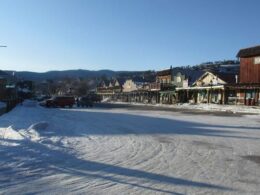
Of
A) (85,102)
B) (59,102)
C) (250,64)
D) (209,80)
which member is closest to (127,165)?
(59,102)

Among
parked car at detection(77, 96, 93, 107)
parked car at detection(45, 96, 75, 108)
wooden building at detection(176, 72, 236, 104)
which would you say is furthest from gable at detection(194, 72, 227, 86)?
parked car at detection(45, 96, 75, 108)

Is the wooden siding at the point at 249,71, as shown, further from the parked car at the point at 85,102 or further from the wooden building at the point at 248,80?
the parked car at the point at 85,102

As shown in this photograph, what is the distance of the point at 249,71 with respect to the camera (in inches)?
2479

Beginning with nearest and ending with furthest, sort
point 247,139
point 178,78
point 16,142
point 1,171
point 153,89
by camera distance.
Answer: point 1,171
point 16,142
point 247,139
point 178,78
point 153,89

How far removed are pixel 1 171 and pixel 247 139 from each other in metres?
10.2

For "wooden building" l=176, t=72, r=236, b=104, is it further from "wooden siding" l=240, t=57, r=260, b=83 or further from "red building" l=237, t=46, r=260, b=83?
"red building" l=237, t=46, r=260, b=83

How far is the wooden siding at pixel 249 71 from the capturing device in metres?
61.3

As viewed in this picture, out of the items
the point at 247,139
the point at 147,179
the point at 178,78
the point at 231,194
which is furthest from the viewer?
the point at 178,78

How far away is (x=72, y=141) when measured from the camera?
50.5 feet

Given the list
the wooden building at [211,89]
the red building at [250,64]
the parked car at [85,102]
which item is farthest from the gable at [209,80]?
the parked car at [85,102]

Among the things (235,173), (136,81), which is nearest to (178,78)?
(136,81)

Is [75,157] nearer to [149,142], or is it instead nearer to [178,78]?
[149,142]

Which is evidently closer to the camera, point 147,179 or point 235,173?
point 147,179

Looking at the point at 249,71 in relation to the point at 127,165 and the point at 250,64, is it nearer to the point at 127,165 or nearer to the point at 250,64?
the point at 250,64
